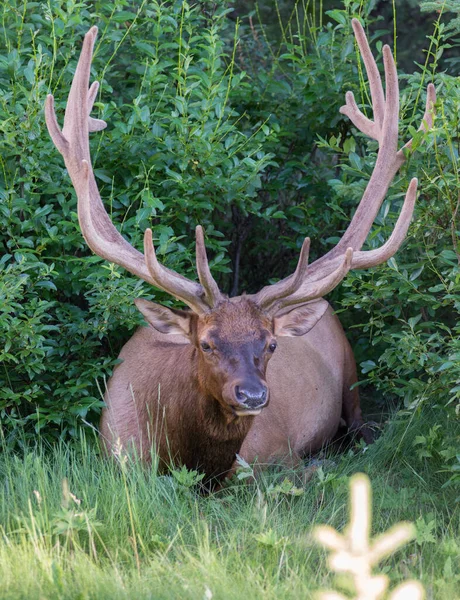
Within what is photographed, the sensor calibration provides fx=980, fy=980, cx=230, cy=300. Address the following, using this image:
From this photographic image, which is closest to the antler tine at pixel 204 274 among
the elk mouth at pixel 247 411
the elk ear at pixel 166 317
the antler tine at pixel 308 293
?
the elk ear at pixel 166 317

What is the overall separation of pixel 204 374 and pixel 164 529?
95 centimetres

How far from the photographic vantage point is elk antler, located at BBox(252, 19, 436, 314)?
194 inches

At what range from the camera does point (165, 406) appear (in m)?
5.13

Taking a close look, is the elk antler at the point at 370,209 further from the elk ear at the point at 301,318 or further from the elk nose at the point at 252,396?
the elk nose at the point at 252,396

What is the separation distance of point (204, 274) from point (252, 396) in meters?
0.66

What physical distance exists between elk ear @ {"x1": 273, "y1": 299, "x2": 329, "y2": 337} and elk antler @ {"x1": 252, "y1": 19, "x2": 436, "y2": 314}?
3.9 inches

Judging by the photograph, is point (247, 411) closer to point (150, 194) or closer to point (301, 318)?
point (301, 318)

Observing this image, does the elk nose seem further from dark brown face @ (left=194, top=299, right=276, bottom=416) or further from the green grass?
the green grass

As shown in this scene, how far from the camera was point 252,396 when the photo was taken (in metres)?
4.43

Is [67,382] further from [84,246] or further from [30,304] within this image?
[84,246]

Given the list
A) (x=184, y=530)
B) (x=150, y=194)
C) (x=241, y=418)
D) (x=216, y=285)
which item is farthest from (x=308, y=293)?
(x=184, y=530)

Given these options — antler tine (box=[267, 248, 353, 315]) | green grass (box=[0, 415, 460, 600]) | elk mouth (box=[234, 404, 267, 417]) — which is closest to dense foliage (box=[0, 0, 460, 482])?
green grass (box=[0, 415, 460, 600])

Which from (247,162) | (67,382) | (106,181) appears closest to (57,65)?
(106,181)

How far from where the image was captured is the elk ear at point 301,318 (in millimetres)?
5254
